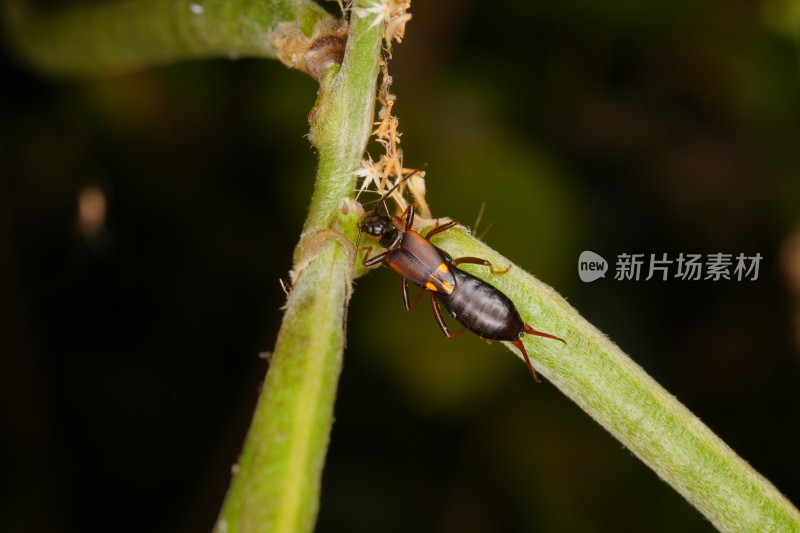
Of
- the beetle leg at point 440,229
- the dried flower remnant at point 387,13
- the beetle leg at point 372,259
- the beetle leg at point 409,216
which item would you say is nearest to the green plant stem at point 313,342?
the dried flower remnant at point 387,13

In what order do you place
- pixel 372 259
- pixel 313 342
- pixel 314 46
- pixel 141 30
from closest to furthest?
pixel 313 342, pixel 314 46, pixel 372 259, pixel 141 30

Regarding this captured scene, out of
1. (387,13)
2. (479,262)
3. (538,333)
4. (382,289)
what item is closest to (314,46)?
(387,13)

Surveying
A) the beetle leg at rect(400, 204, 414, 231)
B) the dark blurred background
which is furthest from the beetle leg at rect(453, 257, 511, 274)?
the dark blurred background

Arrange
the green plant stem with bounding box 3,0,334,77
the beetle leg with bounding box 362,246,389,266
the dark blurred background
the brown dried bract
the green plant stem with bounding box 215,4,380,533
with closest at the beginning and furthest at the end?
the green plant stem with bounding box 215,4,380,533, the beetle leg with bounding box 362,246,389,266, the brown dried bract, the green plant stem with bounding box 3,0,334,77, the dark blurred background

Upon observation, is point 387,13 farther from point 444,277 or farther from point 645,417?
point 645,417

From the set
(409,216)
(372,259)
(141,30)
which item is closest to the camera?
(372,259)

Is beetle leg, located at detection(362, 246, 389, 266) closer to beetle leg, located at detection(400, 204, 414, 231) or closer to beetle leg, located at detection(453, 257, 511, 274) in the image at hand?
beetle leg, located at detection(400, 204, 414, 231)

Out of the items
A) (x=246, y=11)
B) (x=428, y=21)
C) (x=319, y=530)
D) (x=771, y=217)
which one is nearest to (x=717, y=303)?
(x=771, y=217)

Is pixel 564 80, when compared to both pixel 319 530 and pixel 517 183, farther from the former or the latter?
pixel 319 530
